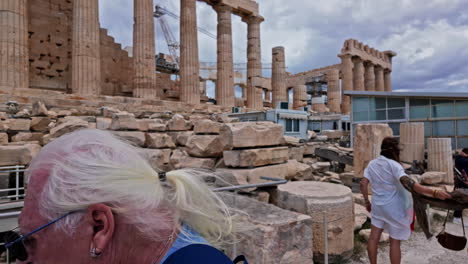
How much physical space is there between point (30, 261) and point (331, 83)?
3011 cm

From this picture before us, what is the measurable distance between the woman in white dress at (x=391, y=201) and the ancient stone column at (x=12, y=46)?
1427 centimetres

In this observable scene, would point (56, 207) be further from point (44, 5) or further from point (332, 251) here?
point (44, 5)

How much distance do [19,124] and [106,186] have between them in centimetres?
936

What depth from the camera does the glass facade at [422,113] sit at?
33.0 ft

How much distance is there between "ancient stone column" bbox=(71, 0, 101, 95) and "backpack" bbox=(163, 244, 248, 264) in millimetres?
14688

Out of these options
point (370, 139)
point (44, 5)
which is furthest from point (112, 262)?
point (44, 5)

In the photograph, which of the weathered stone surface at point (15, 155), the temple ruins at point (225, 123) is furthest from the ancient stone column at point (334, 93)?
the weathered stone surface at point (15, 155)

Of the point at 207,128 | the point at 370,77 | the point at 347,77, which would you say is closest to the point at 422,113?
the point at 207,128

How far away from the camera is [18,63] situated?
11945 millimetres

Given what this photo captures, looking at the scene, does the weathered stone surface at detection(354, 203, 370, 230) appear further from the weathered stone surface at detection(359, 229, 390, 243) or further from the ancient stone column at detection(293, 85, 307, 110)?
the ancient stone column at detection(293, 85, 307, 110)

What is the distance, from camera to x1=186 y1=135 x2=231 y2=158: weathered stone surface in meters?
5.45

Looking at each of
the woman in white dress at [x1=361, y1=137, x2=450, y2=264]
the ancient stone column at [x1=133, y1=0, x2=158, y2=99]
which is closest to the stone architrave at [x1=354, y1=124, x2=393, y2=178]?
the woman in white dress at [x1=361, y1=137, x2=450, y2=264]

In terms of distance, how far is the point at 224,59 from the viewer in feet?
64.1

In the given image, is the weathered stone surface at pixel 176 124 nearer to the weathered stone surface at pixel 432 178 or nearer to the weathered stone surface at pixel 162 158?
the weathered stone surface at pixel 162 158
